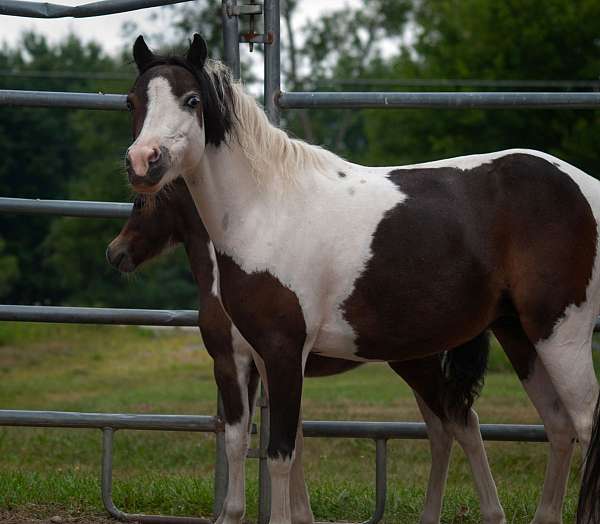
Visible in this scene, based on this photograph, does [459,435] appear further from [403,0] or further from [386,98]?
[403,0]

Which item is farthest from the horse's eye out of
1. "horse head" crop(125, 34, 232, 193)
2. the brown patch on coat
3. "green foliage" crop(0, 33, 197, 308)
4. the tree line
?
"green foliage" crop(0, 33, 197, 308)

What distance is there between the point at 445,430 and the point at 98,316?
1651 mm

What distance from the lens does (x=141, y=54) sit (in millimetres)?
3564

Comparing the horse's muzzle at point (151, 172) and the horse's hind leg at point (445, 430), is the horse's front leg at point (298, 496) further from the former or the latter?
the horse's muzzle at point (151, 172)

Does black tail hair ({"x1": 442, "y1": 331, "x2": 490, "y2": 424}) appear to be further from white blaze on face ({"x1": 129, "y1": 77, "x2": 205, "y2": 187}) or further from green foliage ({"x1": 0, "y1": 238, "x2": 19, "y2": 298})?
green foliage ({"x1": 0, "y1": 238, "x2": 19, "y2": 298})

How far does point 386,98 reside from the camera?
423 cm

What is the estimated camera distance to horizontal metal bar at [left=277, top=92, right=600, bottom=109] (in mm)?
4125

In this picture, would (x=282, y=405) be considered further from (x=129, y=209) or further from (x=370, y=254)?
(x=129, y=209)

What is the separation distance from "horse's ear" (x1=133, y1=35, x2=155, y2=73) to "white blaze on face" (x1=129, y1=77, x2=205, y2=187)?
151 mm

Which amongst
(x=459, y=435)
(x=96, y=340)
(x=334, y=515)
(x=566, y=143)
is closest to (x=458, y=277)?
(x=459, y=435)

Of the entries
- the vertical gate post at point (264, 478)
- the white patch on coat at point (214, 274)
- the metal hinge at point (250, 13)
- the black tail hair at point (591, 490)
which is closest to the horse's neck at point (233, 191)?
the white patch on coat at point (214, 274)

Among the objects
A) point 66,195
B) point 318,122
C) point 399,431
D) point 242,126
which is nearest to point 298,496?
point 399,431

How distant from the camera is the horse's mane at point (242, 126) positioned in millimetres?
3551

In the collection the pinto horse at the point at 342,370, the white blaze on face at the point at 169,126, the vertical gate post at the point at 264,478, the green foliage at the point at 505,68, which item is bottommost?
the green foliage at the point at 505,68
